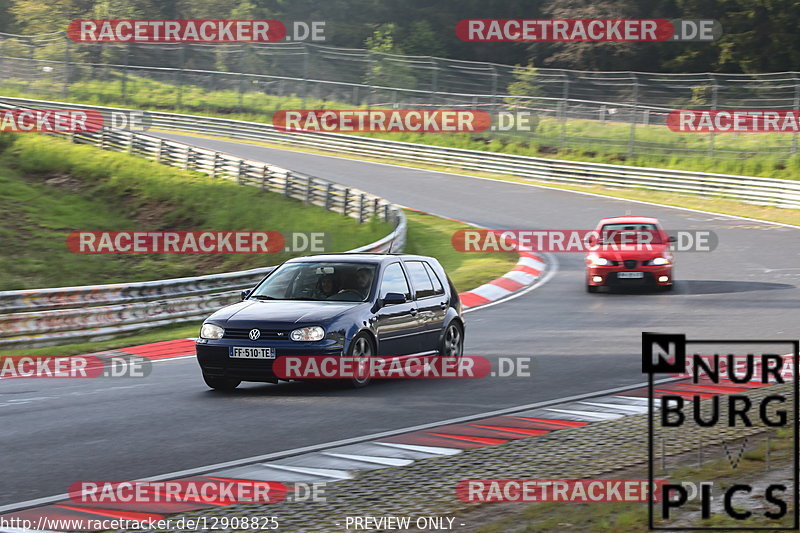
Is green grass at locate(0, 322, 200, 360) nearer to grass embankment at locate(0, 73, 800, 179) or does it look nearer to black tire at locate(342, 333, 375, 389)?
black tire at locate(342, 333, 375, 389)

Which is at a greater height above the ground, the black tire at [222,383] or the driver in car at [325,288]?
the driver in car at [325,288]

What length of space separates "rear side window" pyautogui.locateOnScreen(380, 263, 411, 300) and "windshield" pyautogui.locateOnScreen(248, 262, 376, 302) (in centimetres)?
17

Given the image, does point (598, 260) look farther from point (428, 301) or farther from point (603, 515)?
point (603, 515)

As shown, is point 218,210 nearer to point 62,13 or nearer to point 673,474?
point 673,474

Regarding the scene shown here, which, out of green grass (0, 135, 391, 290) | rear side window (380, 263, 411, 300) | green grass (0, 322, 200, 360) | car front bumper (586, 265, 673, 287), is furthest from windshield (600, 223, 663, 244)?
rear side window (380, 263, 411, 300)

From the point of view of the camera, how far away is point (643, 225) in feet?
72.9

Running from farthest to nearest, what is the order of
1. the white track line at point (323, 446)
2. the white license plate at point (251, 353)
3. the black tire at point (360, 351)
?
the black tire at point (360, 351), the white license plate at point (251, 353), the white track line at point (323, 446)

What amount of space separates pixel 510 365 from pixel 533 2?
6593 cm

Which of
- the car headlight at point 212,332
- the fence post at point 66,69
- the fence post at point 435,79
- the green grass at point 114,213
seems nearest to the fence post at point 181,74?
the fence post at point 66,69

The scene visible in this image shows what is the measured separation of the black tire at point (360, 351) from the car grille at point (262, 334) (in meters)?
0.69

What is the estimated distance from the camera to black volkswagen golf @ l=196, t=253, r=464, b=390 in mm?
11148

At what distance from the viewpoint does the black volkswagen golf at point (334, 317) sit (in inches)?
439

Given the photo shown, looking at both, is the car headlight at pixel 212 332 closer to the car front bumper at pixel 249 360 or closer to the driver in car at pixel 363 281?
the car front bumper at pixel 249 360

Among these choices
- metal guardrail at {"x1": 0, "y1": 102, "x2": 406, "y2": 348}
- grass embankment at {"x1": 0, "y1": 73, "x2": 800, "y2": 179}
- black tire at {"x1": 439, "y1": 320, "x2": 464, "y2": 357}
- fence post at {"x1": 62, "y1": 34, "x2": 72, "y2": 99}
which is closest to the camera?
black tire at {"x1": 439, "y1": 320, "x2": 464, "y2": 357}
